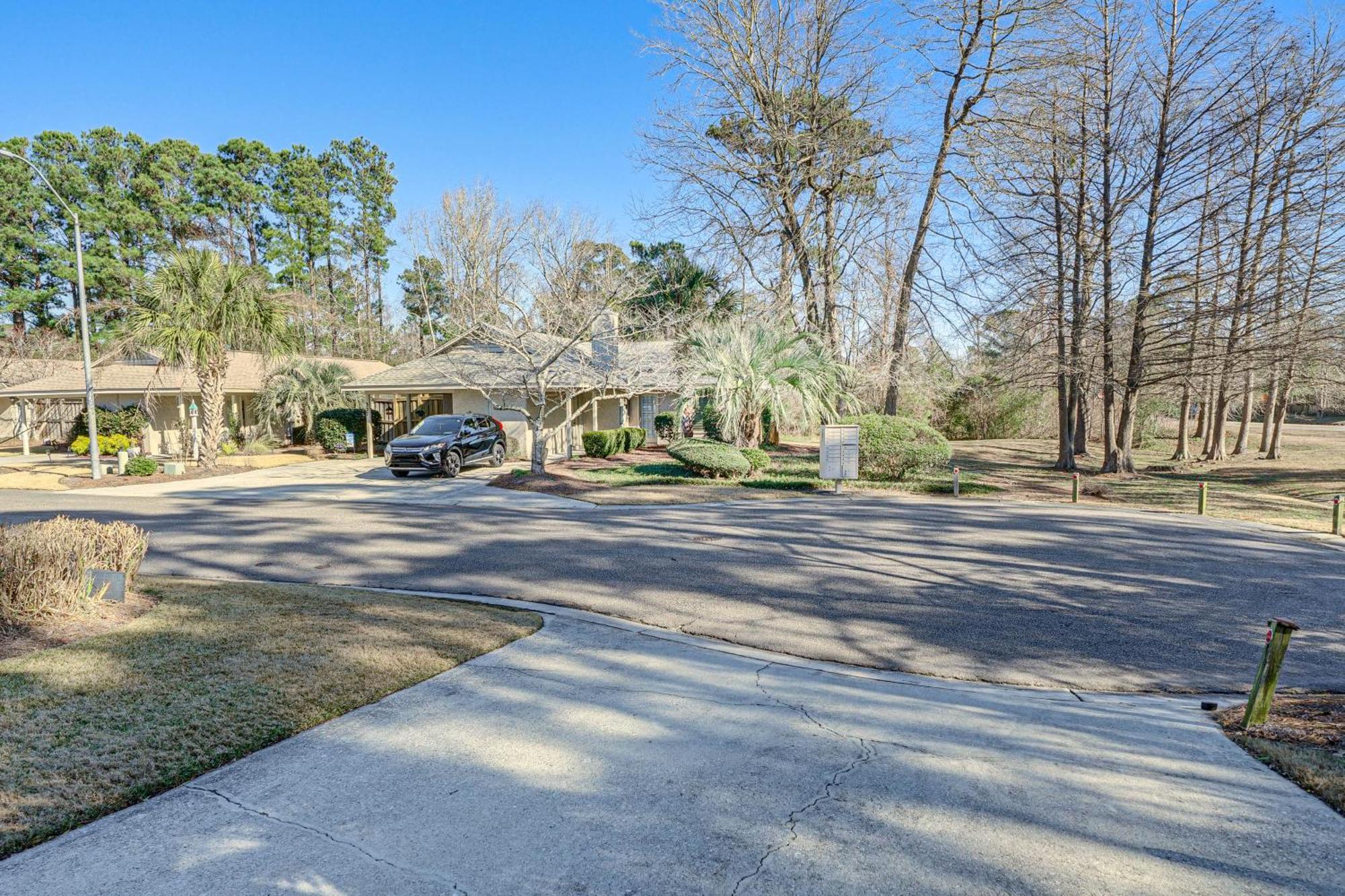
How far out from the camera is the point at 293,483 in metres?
18.6

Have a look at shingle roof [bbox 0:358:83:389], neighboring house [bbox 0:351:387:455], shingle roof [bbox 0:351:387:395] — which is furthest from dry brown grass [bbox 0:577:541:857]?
shingle roof [bbox 0:358:83:389]

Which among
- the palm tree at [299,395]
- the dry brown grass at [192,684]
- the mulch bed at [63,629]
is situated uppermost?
the palm tree at [299,395]

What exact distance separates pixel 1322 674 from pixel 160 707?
29.4 ft

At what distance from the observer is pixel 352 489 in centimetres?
1755

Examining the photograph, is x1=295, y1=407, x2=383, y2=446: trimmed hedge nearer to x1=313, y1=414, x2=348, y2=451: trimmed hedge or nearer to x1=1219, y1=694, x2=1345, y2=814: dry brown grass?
x1=313, y1=414, x2=348, y2=451: trimmed hedge

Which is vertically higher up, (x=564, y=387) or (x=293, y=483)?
(x=564, y=387)

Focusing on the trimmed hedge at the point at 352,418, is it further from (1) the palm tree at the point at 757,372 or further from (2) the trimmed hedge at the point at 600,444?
(1) the palm tree at the point at 757,372

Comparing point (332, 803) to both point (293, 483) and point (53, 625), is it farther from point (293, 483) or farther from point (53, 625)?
point (293, 483)

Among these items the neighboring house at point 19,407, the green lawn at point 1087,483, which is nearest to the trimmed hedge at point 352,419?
the green lawn at point 1087,483

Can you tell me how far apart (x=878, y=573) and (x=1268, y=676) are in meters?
4.63

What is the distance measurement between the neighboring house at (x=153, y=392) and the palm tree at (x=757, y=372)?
1566cm

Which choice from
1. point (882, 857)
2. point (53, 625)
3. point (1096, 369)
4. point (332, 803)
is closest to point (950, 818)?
point (882, 857)

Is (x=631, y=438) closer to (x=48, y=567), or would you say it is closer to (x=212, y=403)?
(x=212, y=403)

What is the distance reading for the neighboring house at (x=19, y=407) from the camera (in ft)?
103
